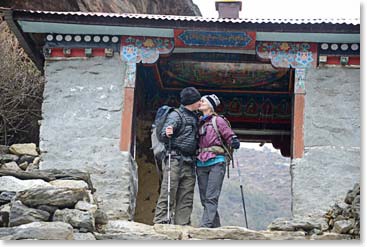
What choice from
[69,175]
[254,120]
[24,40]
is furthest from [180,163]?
[254,120]

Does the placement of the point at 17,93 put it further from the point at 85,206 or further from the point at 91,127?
the point at 85,206

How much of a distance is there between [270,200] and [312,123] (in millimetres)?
20190

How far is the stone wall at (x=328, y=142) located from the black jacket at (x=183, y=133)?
6.08ft

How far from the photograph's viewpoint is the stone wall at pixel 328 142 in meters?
9.57

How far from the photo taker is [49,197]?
22.3 feet

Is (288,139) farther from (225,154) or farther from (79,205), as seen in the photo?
(79,205)

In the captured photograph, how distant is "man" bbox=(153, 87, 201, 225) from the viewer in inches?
324

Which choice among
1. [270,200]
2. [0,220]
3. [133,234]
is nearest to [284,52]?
[133,234]

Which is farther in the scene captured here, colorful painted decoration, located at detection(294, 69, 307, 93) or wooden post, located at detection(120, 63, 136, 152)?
colorful painted decoration, located at detection(294, 69, 307, 93)

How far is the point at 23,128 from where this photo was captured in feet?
41.0

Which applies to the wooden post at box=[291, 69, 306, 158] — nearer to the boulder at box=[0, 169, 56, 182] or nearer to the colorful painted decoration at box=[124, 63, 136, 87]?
the colorful painted decoration at box=[124, 63, 136, 87]

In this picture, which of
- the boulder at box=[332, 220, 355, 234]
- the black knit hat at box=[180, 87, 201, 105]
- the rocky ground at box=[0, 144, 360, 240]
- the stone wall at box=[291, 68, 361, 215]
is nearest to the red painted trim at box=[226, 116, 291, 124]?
the stone wall at box=[291, 68, 361, 215]

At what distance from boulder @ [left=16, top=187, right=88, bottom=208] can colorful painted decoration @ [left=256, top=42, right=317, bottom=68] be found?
4256 mm

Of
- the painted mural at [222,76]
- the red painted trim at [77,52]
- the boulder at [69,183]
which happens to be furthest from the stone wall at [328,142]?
the boulder at [69,183]
